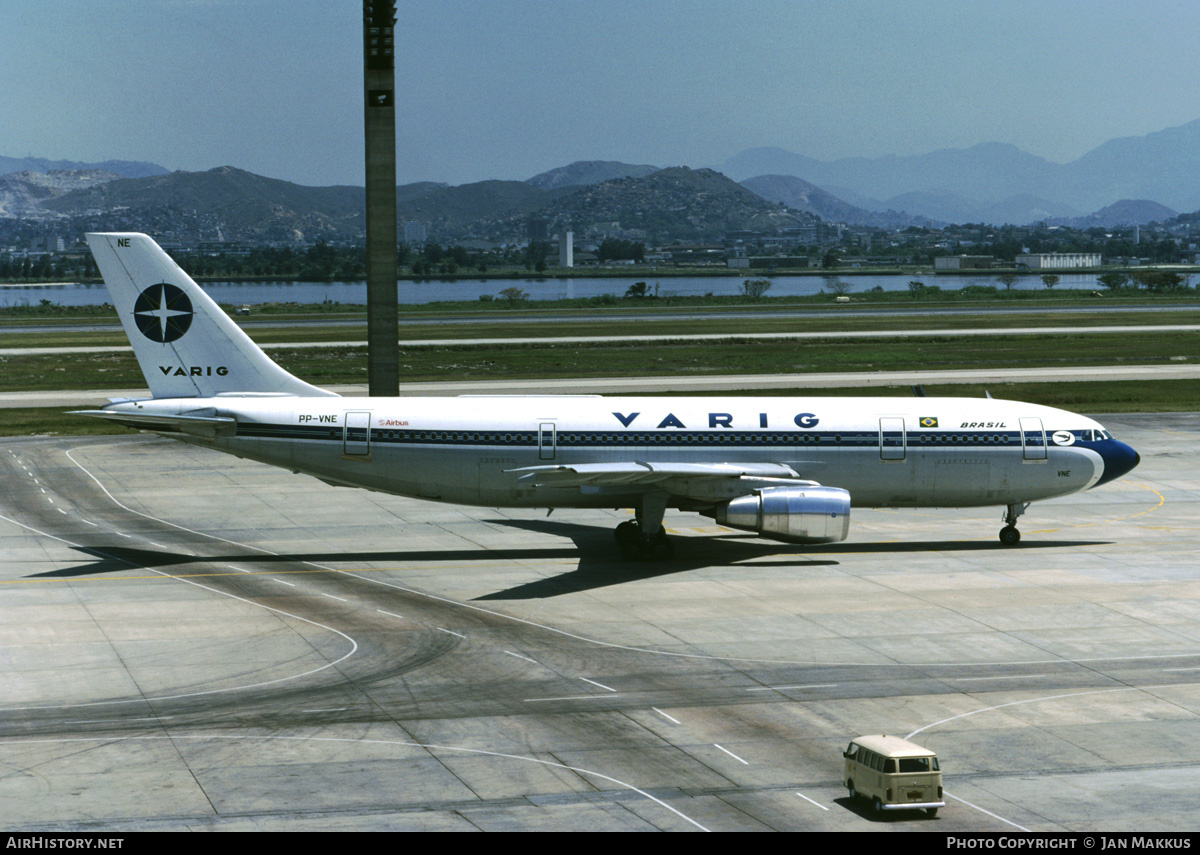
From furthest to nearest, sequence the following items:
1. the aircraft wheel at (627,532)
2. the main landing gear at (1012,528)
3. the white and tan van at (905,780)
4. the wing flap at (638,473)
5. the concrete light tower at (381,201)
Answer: the concrete light tower at (381,201), the main landing gear at (1012,528), the aircraft wheel at (627,532), the wing flap at (638,473), the white and tan van at (905,780)

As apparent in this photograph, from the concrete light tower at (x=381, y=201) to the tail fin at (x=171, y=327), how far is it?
20156 mm

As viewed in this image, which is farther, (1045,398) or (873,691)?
(1045,398)

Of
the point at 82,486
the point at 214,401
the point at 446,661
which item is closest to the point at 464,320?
the point at 82,486

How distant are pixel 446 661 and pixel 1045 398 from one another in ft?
194

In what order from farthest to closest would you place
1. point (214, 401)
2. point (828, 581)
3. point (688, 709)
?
point (214, 401) < point (828, 581) < point (688, 709)

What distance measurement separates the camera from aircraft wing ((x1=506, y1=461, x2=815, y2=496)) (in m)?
37.8

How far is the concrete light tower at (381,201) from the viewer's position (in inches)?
2440

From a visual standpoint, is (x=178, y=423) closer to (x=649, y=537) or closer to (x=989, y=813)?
(x=649, y=537)

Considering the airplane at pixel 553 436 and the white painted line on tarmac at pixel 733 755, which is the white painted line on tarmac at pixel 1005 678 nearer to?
the white painted line on tarmac at pixel 733 755

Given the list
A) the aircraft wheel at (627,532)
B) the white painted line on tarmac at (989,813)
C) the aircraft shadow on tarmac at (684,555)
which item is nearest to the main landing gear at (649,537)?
the aircraft wheel at (627,532)

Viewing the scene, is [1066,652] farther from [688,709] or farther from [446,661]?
[446,661]

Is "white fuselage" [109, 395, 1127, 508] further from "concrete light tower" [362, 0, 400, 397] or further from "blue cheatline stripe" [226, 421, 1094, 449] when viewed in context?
"concrete light tower" [362, 0, 400, 397]

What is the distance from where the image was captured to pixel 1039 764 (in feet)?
75.5

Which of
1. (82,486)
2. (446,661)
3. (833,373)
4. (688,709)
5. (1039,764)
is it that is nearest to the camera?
(1039,764)
